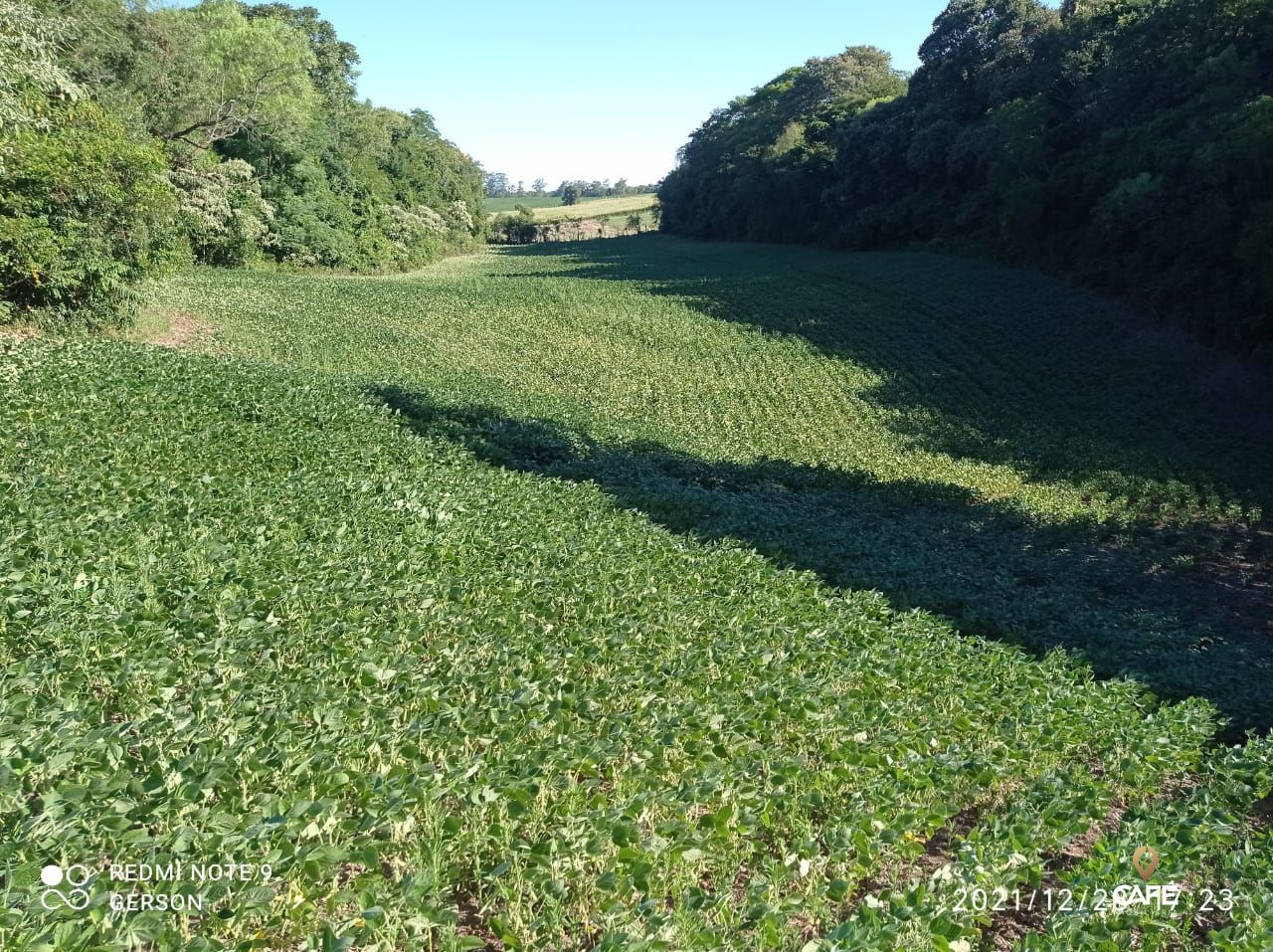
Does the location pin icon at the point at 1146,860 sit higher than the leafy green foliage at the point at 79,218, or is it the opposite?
the leafy green foliage at the point at 79,218

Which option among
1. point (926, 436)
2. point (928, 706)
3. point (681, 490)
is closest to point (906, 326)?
point (926, 436)

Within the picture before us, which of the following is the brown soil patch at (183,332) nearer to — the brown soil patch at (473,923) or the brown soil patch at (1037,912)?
the brown soil patch at (473,923)

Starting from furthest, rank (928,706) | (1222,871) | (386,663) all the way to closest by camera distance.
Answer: (928,706)
(386,663)
(1222,871)

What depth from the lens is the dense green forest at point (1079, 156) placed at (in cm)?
3164

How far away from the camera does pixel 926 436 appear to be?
88.2 ft

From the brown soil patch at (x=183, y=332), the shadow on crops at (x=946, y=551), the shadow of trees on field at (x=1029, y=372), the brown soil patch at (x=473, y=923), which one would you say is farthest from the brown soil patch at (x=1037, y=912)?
the brown soil patch at (x=183, y=332)

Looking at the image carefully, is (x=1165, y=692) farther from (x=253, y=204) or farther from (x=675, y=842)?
(x=253, y=204)

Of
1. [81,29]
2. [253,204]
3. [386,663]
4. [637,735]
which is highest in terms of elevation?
[81,29]

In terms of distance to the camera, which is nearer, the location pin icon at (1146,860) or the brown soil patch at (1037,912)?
the brown soil patch at (1037,912)

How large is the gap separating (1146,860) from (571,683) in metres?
4.02

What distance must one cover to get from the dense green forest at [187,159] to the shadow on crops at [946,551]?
29.3 feet

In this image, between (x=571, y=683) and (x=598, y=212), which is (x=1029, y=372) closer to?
(x=571, y=683)

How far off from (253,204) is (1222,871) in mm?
51605

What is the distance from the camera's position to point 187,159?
40906mm
